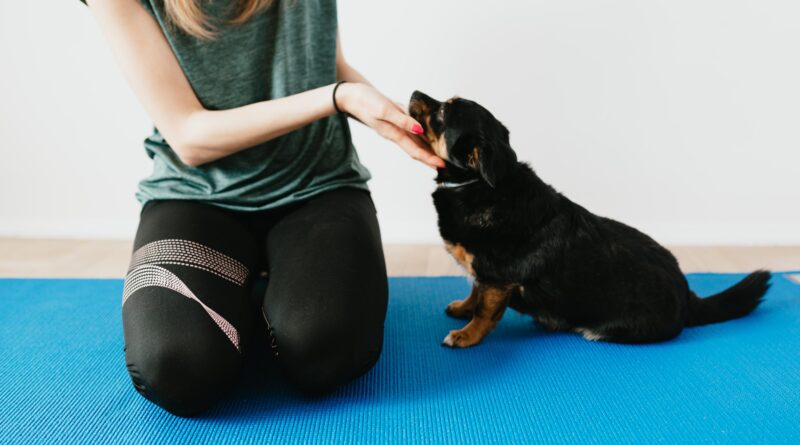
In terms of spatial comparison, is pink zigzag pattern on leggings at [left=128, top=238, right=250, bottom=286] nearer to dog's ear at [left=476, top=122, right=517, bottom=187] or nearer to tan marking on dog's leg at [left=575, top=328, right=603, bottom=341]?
dog's ear at [left=476, top=122, right=517, bottom=187]

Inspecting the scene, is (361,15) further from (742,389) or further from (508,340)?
(742,389)

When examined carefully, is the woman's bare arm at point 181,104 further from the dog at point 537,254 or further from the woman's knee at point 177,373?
the woman's knee at point 177,373

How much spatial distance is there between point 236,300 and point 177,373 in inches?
10.2

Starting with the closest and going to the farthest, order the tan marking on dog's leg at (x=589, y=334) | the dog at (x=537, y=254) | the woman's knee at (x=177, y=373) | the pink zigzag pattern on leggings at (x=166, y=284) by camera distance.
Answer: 1. the woman's knee at (x=177, y=373)
2. the pink zigzag pattern on leggings at (x=166, y=284)
3. the dog at (x=537, y=254)
4. the tan marking on dog's leg at (x=589, y=334)

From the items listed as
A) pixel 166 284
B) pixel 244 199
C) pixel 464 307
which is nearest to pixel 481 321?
pixel 464 307

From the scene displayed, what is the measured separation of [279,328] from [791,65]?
255cm

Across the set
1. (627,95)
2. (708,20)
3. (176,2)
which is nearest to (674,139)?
(627,95)

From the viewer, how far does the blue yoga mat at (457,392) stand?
1.39m

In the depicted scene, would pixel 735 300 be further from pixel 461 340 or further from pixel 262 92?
pixel 262 92

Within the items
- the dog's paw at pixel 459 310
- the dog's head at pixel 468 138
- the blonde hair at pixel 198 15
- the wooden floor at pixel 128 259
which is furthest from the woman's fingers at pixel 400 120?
the wooden floor at pixel 128 259

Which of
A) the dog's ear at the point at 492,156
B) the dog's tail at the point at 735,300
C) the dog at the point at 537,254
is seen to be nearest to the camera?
the dog's ear at the point at 492,156

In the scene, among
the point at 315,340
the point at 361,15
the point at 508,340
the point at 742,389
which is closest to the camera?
the point at 315,340

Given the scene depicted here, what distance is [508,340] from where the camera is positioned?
1881 millimetres

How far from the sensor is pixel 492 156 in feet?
5.27
